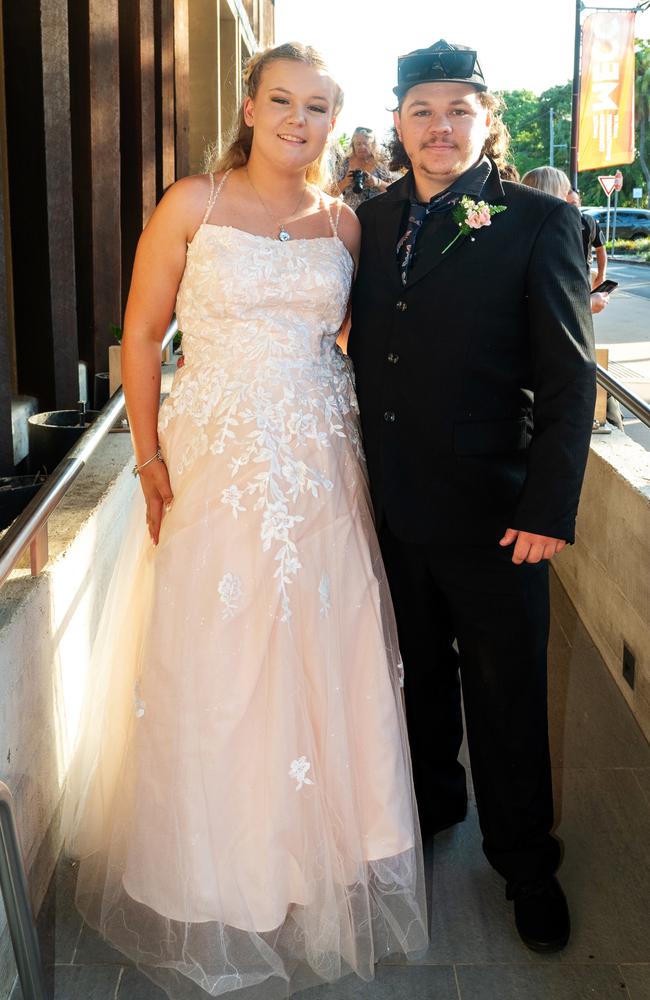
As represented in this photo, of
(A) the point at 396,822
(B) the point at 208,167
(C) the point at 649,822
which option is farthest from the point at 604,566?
(B) the point at 208,167

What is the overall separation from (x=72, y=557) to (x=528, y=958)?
65.1 inches

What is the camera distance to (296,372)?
2680 mm

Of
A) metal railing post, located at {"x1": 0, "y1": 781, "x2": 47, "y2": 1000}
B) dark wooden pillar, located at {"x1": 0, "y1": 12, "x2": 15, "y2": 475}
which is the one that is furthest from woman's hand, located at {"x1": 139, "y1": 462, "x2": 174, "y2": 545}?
dark wooden pillar, located at {"x1": 0, "y1": 12, "x2": 15, "y2": 475}

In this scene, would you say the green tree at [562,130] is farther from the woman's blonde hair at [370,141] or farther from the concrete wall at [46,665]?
the concrete wall at [46,665]

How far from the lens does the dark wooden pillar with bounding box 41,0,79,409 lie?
5031 mm

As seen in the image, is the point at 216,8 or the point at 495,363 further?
the point at 216,8

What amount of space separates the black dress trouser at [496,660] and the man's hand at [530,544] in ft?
0.45

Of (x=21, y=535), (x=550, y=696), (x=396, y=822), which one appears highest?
(x=21, y=535)

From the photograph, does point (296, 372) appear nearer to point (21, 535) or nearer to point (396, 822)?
point (21, 535)

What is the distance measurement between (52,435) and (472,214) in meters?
2.88

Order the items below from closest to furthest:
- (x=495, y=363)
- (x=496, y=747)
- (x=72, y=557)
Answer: (x=495, y=363)
(x=496, y=747)
(x=72, y=557)

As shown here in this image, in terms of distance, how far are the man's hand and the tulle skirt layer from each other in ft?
1.23

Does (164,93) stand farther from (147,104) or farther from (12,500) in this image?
(12,500)

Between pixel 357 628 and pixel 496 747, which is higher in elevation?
pixel 357 628
